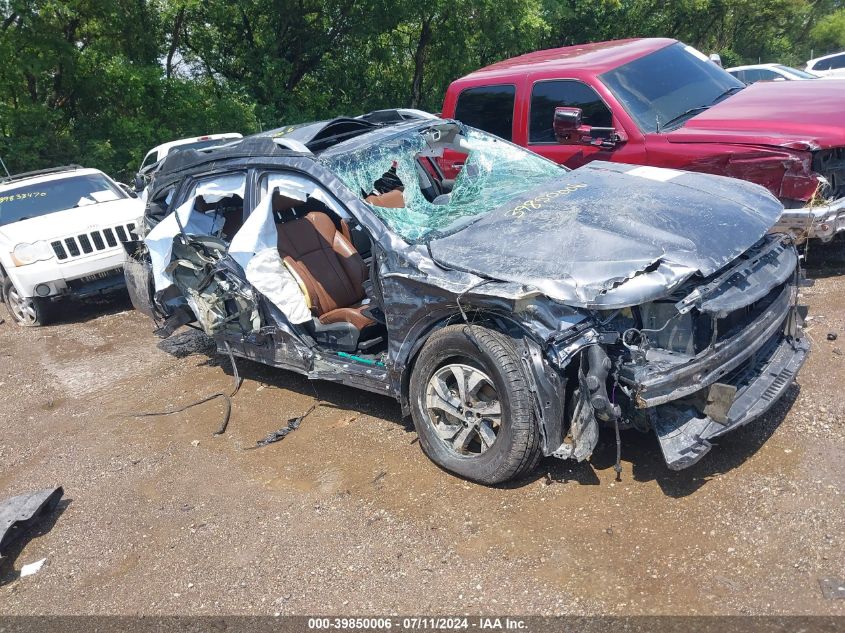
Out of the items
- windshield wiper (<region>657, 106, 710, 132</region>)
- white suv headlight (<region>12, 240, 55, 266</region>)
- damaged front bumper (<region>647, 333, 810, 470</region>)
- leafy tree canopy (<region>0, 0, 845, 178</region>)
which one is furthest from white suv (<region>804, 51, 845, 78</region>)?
white suv headlight (<region>12, 240, 55, 266</region>)

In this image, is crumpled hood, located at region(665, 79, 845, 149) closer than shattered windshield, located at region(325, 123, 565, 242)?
No

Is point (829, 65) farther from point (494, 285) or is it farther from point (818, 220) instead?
point (494, 285)

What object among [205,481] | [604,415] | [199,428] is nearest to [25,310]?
[199,428]

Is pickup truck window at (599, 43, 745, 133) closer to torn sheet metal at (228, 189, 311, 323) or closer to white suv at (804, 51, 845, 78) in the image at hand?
A: torn sheet metal at (228, 189, 311, 323)

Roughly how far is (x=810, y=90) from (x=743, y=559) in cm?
485

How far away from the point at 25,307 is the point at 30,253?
0.90 m

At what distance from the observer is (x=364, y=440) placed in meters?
4.32

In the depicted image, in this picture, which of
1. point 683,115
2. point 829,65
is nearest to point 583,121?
point 683,115

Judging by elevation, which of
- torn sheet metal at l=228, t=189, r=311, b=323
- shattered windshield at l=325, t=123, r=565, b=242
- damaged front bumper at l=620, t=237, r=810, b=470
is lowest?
damaged front bumper at l=620, t=237, r=810, b=470

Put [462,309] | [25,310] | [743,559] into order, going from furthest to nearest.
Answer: [25,310] → [462,309] → [743,559]

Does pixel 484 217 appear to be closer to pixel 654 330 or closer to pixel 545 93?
pixel 654 330

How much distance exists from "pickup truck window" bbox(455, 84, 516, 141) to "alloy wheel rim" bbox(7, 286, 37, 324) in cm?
546

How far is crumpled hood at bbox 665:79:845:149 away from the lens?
5.09 m

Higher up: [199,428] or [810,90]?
[810,90]
